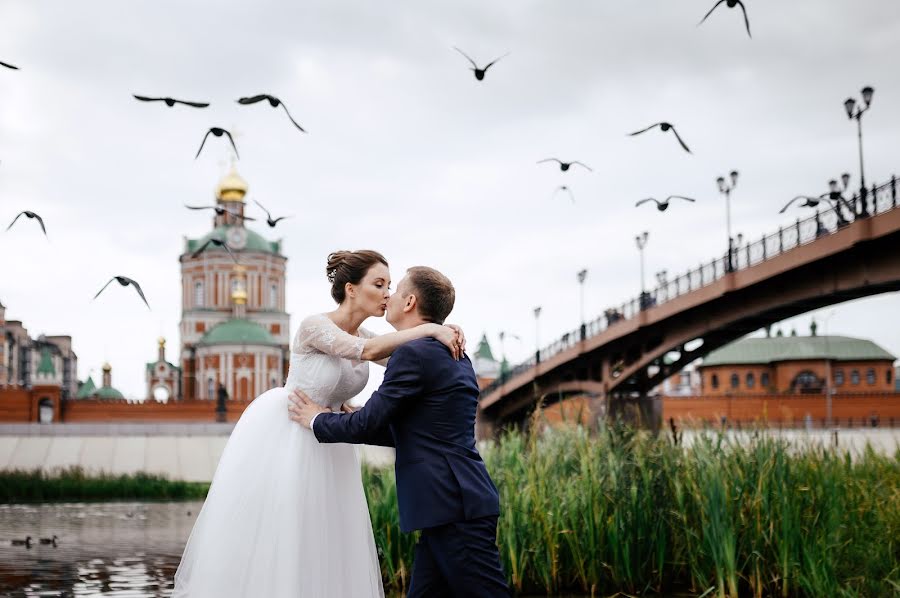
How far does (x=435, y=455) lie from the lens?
12.3 ft

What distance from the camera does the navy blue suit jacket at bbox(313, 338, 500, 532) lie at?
369cm

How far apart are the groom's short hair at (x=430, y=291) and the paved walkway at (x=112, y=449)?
101 feet

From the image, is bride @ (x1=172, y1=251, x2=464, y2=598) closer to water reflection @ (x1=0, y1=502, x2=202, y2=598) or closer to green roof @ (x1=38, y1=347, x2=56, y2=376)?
water reflection @ (x1=0, y1=502, x2=202, y2=598)

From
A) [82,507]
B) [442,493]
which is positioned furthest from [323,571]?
[82,507]

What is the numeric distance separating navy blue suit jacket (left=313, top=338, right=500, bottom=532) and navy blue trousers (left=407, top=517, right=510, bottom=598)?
0.05 meters

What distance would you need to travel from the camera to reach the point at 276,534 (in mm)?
4176

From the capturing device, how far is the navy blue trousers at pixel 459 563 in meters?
3.59

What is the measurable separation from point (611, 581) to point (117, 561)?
576cm

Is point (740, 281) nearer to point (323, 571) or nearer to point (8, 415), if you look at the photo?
point (323, 571)

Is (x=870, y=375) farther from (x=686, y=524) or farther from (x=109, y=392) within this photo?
(x=686, y=524)

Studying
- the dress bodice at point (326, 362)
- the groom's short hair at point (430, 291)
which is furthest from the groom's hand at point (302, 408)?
the groom's short hair at point (430, 291)

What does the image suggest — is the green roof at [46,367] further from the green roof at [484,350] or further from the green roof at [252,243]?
the green roof at [484,350]

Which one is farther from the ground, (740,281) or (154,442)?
(740,281)

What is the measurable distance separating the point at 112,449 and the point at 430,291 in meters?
38.5
